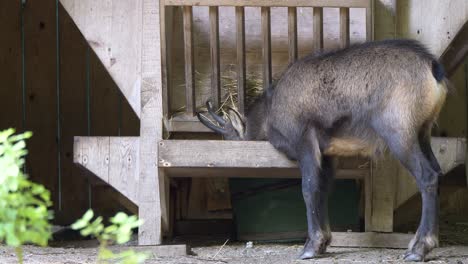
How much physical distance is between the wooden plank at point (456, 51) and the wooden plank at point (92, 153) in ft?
8.81

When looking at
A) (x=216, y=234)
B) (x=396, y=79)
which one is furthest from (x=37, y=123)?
(x=396, y=79)

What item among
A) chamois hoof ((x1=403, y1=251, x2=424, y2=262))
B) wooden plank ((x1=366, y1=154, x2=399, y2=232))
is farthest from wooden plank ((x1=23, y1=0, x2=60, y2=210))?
chamois hoof ((x1=403, y1=251, x2=424, y2=262))

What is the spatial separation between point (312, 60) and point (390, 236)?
1.53 meters

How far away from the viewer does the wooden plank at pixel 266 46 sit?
6727 millimetres

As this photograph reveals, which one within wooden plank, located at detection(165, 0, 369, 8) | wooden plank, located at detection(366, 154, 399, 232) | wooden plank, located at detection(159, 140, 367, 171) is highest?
wooden plank, located at detection(165, 0, 369, 8)

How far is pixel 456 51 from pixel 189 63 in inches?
84.4

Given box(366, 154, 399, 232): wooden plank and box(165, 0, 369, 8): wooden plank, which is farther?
box(366, 154, 399, 232): wooden plank

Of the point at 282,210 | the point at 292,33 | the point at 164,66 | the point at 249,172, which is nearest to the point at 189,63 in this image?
the point at 164,66

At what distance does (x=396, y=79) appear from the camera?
595 cm

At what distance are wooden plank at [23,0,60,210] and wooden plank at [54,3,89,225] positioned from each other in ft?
0.28

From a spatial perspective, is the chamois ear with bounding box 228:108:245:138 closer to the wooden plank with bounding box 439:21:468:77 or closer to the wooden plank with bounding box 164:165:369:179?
the wooden plank with bounding box 164:165:369:179

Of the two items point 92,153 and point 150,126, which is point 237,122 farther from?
point 92,153

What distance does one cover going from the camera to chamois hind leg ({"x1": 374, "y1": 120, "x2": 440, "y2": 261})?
587 centimetres

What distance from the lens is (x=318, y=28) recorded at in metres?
6.80
